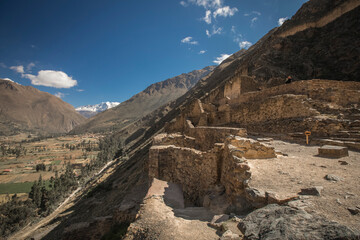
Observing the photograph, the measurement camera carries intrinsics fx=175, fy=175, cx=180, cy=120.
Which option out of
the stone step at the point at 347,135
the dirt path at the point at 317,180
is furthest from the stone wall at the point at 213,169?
the stone step at the point at 347,135

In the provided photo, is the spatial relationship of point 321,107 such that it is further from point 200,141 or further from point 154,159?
point 154,159

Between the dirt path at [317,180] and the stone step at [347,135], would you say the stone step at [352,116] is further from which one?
the dirt path at [317,180]

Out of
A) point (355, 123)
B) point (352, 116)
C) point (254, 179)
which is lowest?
point (254, 179)

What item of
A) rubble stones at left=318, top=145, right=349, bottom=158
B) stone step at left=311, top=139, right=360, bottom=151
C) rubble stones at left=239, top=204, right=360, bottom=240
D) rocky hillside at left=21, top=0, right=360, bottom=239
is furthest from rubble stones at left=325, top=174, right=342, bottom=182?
stone step at left=311, top=139, right=360, bottom=151

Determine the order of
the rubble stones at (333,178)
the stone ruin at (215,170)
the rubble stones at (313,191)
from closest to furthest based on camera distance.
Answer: the rubble stones at (313,191)
the rubble stones at (333,178)
the stone ruin at (215,170)

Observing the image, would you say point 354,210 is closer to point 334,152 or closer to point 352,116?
point 334,152

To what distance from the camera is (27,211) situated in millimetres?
34031

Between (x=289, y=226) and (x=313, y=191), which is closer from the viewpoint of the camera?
(x=289, y=226)

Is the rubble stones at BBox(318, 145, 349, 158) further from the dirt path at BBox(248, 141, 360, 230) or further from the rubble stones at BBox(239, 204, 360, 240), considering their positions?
the rubble stones at BBox(239, 204, 360, 240)

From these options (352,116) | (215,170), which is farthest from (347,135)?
(215,170)

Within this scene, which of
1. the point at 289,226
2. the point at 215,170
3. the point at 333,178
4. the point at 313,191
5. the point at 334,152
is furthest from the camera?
the point at 215,170

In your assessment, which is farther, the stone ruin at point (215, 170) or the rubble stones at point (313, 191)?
the stone ruin at point (215, 170)

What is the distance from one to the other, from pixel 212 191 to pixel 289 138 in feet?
20.0

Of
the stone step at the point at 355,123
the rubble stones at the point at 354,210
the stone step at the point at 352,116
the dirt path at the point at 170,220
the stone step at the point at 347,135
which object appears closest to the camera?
the rubble stones at the point at 354,210
